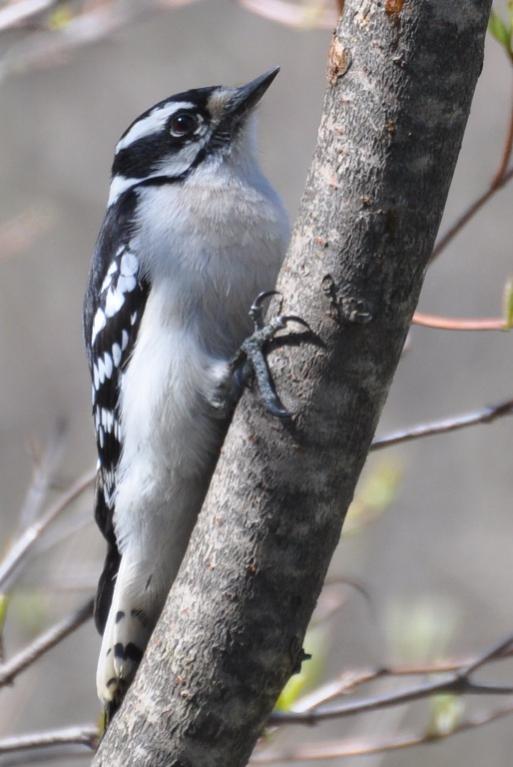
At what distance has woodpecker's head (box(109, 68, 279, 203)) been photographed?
3.47 metres

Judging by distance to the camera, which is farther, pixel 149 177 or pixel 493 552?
pixel 493 552

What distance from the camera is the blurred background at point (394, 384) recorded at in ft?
23.7

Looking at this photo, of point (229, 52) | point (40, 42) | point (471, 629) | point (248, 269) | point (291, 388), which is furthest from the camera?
point (229, 52)

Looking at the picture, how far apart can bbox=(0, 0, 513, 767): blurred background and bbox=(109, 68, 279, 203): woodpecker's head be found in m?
2.51

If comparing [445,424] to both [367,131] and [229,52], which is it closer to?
[367,131]

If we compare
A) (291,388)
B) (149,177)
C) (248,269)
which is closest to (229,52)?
(149,177)

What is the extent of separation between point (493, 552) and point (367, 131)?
589 cm

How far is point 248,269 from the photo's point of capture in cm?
305

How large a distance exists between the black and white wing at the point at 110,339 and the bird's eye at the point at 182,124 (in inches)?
10.9

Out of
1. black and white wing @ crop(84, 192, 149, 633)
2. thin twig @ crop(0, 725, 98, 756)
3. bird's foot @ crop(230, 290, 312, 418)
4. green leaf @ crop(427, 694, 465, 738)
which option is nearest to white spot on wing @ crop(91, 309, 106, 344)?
black and white wing @ crop(84, 192, 149, 633)

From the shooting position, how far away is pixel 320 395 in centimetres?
221

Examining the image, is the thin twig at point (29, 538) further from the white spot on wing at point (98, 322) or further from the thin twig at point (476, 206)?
the thin twig at point (476, 206)

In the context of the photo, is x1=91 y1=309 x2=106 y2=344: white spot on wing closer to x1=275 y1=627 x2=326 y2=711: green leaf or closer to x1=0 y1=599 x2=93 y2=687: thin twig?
x1=0 y1=599 x2=93 y2=687: thin twig

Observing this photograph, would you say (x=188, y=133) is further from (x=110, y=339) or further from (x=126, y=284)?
(x=110, y=339)
